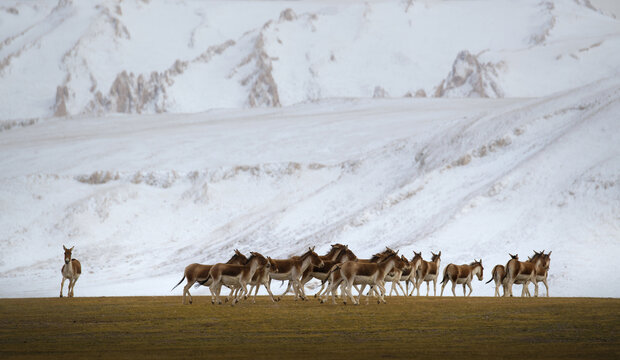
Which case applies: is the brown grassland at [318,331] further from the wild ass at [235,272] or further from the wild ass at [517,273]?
the wild ass at [517,273]

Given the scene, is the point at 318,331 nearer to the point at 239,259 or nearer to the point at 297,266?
the point at 297,266

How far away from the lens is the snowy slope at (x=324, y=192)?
2132 inches

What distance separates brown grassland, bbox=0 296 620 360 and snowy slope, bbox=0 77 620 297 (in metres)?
19.4

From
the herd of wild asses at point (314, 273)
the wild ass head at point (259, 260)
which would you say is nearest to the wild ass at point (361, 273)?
the herd of wild asses at point (314, 273)

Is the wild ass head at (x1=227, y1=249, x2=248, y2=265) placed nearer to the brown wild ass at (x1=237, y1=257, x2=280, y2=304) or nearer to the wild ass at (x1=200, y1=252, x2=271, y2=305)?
the brown wild ass at (x1=237, y1=257, x2=280, y2=304)

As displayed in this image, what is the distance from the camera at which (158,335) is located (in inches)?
782

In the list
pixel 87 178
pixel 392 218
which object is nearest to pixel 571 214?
pixel 392 218

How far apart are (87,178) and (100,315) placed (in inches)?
2736

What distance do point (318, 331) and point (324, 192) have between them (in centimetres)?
5845

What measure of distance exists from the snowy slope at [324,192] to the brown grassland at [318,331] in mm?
19426

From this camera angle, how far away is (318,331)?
66.6 feet

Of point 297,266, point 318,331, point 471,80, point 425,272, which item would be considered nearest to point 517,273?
point 425,272

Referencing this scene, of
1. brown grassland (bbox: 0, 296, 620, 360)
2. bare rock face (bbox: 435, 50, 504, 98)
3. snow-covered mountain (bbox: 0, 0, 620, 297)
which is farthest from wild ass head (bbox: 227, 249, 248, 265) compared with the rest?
bare rock face (bbox: 435, 50, 504, 98)

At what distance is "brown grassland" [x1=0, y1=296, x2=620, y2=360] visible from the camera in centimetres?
1711
